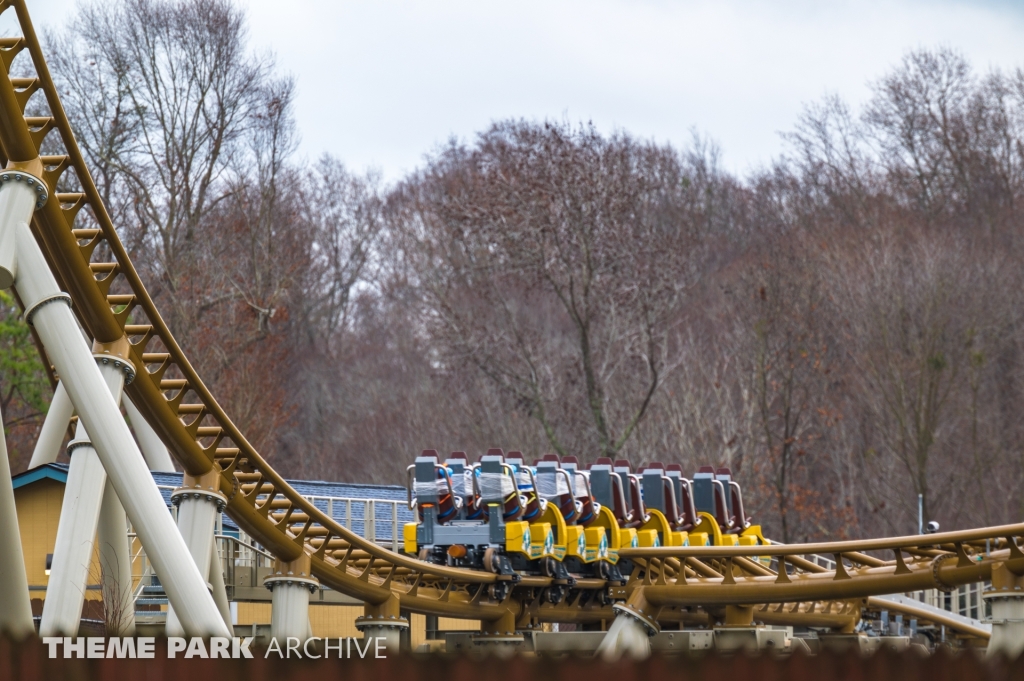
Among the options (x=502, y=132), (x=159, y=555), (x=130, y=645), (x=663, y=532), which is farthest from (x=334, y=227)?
(x=130, y=645)

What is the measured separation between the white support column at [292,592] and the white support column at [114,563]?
4.36ft

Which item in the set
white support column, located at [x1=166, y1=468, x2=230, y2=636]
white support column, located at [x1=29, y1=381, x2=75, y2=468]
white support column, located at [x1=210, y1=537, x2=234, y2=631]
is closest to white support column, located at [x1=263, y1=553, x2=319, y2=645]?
white support column, located at [x1=210, y1=537, x2=234, y2=631]

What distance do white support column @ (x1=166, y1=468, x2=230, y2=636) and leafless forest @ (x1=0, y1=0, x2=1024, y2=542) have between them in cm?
1683

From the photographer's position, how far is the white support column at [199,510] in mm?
9836

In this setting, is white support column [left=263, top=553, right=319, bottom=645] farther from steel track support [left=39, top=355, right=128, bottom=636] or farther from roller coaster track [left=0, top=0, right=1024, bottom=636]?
steel track support [left=39, top=355, right=128, bottom=636]

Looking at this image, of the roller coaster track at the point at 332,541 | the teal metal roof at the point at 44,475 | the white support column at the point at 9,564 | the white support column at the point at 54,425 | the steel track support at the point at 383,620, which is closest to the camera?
the white support column at the point at 9,564

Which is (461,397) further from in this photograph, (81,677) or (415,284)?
(81,677)

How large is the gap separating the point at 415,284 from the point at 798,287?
12972 millimetres

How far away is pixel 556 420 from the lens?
97.7 ft

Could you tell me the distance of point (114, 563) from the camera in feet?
32.4

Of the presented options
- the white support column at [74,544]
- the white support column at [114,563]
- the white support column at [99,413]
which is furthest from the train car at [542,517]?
the white support column at [99,413]

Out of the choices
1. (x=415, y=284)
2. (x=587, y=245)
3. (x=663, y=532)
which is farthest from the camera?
(x=415, y=284)

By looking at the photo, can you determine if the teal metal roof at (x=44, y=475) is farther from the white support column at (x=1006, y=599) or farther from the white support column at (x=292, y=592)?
the white support column at (x=1006, y=599)

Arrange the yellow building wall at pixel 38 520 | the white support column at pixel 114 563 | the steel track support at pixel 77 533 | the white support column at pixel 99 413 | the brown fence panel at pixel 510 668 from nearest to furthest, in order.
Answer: the brown fence panel at pixel 510 668 < the steel track support at pixel 77 533 < the white support column at pixel 99 413 < the white support column at pixel 114 563 < the yellow building wall at pixel 38 520
